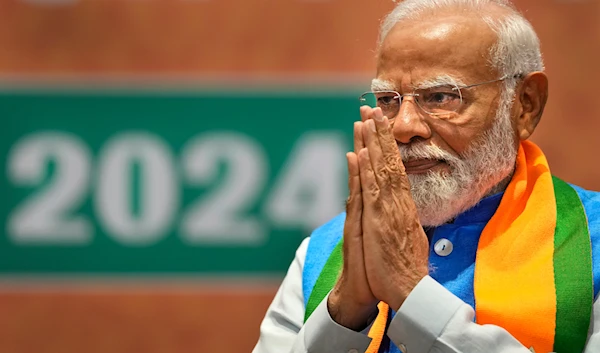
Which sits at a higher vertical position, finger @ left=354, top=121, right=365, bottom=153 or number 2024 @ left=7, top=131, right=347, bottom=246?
finger @ left=354, top=121, right=365, bottom=153

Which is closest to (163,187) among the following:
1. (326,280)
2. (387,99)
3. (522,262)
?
(326,280)

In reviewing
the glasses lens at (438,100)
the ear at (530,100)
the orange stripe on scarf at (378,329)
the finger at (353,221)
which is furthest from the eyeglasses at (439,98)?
the orange stripe on scarf at (378,329)

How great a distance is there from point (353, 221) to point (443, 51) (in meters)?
0.45

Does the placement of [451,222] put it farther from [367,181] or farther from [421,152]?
[367,181]

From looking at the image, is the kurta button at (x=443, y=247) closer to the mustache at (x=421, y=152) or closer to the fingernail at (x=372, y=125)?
the mustache at (x=421, y=152)

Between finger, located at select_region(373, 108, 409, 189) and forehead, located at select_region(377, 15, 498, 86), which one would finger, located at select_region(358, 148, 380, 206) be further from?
forehead, located at select_region(377, 15, 498, 86)

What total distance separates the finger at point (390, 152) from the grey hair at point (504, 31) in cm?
34

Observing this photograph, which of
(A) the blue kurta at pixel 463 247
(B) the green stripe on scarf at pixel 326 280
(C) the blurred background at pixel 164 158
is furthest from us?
(C) the blurred background at pixel 164 158

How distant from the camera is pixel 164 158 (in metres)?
3.21

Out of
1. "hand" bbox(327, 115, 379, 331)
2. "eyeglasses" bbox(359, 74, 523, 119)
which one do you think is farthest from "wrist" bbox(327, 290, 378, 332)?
"eyeglasses" bbox(359, 74, 523, 119)

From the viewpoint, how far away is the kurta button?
1946 mm

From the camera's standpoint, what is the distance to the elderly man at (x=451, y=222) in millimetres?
1717

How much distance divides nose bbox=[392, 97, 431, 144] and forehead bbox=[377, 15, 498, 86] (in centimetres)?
6

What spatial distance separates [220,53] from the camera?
3.19 metres
